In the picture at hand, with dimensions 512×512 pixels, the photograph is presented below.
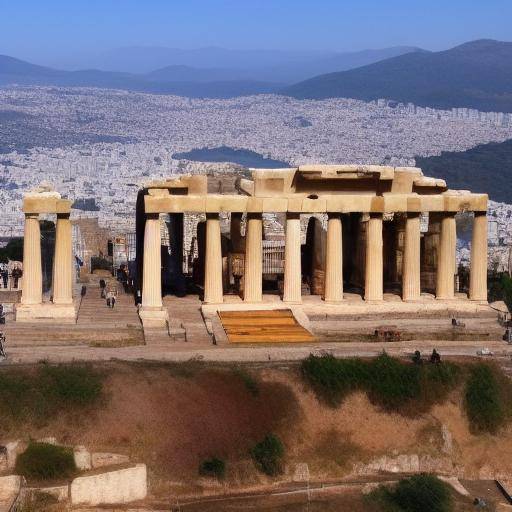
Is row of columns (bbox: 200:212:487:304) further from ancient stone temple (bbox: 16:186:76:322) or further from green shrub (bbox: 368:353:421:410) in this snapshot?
green shrub (bbox: 368:353:421:410)

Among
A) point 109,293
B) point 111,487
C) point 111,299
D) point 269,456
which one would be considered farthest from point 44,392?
point 109,293

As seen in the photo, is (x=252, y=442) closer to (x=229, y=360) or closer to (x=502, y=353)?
(x=229, y=360)

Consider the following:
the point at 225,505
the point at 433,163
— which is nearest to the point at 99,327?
the point at 225,505

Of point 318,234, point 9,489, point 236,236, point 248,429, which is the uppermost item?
point 318,234

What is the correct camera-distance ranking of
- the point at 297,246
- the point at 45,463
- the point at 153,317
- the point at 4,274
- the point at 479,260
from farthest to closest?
1. the point at 4,274
2. the point at 479,260
3. the point at 297,246
4. the point at 153,317
5. the point at 45,463

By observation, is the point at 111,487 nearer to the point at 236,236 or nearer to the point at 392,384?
the point at 392,384

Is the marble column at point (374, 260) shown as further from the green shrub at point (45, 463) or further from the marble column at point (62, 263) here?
the green shrub at point (45, 463)
